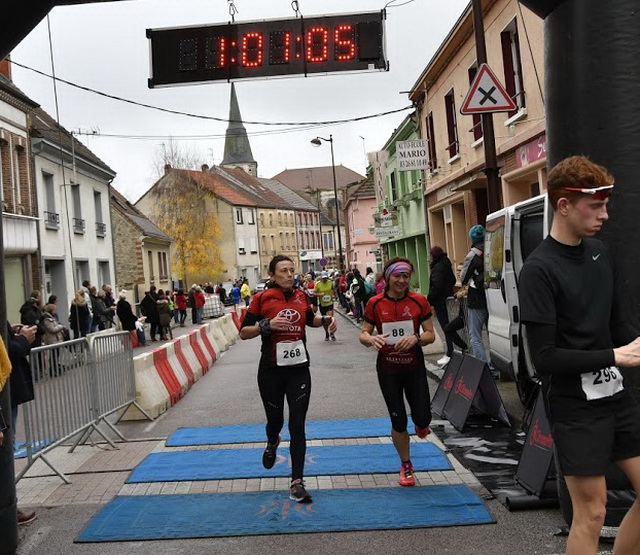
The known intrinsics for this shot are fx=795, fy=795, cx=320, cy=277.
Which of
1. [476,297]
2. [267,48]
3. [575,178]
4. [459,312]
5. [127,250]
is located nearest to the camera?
[575,178]

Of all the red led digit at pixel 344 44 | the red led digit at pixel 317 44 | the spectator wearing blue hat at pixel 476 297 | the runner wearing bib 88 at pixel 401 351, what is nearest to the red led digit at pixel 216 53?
the red led digit at pixel 317 44

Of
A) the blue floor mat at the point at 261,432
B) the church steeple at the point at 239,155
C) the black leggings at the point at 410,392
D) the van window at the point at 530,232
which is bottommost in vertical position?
the blue floor mat at the point at 261,432

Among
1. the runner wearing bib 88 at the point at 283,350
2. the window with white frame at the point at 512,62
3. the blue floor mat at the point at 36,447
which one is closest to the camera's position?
the runner wearing bib 88 at the point at 283,350

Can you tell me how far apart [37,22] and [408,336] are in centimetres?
351

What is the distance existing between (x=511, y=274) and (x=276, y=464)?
11.4 ft

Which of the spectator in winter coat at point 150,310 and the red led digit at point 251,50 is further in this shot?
the spectator in winter coat at point 150,310

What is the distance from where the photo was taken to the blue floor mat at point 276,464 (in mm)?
6863

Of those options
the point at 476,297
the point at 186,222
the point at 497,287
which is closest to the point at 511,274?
the point at 497,287

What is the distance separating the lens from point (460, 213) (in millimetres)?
25453

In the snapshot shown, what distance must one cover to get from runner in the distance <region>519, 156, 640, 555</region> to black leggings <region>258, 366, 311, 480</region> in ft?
9.54

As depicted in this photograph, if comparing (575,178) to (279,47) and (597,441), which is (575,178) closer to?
(597,441)

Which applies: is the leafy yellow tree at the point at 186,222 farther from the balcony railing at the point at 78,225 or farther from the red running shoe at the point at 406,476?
the red running shoe at the point at 406,476

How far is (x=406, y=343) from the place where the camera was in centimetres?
617

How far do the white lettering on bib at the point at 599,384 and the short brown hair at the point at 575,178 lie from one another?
73 centimetres
